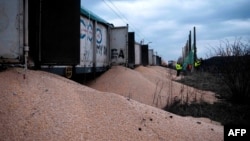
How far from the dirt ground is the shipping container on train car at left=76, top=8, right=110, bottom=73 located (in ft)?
13.2

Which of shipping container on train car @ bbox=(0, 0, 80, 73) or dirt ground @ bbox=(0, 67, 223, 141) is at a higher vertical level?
shipping container on train car @ bbox=(0, 0, 80, 73)

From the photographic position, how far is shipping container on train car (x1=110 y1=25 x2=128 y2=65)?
43.8 ft

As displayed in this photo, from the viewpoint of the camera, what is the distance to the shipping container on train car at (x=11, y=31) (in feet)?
16.4

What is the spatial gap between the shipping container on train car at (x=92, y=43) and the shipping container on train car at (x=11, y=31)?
3662mm

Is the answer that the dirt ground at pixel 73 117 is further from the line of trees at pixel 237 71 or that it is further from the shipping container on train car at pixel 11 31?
the line of trees at pixel 237 71

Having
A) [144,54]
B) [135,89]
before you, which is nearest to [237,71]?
[135,89]

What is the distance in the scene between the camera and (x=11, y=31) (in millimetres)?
5051

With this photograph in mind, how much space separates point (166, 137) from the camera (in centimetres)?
420

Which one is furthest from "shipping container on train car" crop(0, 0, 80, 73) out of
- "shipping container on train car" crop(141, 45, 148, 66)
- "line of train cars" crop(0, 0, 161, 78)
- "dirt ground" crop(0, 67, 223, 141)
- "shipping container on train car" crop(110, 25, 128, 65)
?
"shipping container on train car" crop(141, 45, 148, 66)

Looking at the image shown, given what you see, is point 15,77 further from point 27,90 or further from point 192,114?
point 192,114

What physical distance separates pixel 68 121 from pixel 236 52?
23.1ft

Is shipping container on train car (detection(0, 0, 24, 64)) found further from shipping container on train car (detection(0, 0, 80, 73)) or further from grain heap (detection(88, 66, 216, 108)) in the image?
grain heap (detection(88, 66, 216, 108))

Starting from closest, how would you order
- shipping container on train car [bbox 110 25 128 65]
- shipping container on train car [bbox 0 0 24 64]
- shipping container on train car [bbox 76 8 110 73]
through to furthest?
shipping container on train car [bbox 0 0 24 64]
shipping container on train car [bbox 76 8 110 73]
shipping container on train car [bbox 110 25 128 65]

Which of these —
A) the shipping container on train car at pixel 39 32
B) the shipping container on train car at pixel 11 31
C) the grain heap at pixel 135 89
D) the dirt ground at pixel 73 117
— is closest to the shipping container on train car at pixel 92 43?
the grain heap at pixel 135 89
